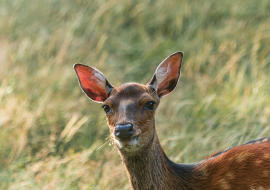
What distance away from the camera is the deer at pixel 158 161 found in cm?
346

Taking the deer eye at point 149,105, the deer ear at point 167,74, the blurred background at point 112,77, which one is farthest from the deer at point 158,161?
the blurred background at point 112,77

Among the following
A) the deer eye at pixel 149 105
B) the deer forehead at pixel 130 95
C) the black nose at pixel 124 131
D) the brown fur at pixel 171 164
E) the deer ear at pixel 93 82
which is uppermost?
the deer ear at pixel 93 82

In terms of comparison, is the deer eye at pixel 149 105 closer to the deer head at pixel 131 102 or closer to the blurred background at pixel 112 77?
the deer head at pixel 131 102

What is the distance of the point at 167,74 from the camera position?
4.02 meters

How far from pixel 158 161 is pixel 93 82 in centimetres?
103

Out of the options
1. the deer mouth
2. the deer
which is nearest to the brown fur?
the deer

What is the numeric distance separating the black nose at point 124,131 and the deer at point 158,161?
0.14 ft

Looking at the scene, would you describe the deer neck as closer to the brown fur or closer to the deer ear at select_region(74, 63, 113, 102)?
the brown fur

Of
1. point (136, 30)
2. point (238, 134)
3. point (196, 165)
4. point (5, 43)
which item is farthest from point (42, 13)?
point (196, 165)

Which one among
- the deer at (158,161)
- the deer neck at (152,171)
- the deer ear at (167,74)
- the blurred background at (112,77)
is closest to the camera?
the deer at (158,161)

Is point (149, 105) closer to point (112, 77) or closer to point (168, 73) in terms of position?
point (168, 73)

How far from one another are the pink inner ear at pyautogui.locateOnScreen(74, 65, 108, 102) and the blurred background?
1.02m

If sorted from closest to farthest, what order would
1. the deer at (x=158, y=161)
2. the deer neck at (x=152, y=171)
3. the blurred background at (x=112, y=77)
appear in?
the deer at (x=158, y=161)
the deer neck at (x=152, y=171)
the blurred background at (x=112, y=77)

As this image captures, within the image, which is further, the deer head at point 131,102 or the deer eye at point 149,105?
the deer eye at point 149,105
